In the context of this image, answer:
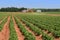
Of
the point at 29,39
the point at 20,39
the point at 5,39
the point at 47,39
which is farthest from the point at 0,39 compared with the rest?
the point at 47,39

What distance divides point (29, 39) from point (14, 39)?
3.43 feet

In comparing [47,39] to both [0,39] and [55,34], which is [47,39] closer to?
[55,34]

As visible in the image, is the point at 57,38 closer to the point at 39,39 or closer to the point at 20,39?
the point at 39,39

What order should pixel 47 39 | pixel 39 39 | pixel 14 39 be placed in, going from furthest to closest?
pixel 39 39 → pixel 14 39 → pixel 47 39

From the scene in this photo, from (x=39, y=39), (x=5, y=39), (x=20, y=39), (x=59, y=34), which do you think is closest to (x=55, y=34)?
(x=59, y=34)

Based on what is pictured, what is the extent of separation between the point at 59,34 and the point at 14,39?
3696mm

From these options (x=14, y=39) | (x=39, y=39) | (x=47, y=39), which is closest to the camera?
(x=47, y=39)

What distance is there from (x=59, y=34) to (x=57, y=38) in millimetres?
903

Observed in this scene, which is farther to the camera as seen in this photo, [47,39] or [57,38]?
[57,38]

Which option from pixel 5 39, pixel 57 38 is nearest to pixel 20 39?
pixel 5 39

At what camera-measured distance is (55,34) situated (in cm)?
1577

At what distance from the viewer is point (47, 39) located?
13.0 metres

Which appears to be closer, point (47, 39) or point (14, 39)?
point (47, 39)

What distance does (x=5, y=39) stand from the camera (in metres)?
15.3
